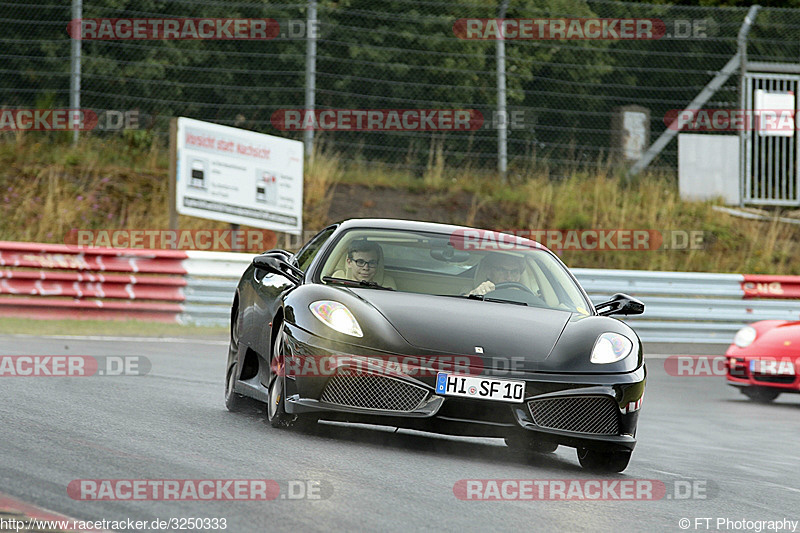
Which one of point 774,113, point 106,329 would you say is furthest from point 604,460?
point 774,113

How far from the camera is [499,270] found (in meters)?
7.44

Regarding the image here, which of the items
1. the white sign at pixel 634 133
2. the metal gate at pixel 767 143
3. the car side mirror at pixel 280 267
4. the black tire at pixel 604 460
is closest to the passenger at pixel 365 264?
the car side mirror at pixel 280 267

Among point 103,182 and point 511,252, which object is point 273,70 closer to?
point 103,182

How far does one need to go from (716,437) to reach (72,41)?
454 inches

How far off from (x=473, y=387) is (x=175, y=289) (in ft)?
30.1

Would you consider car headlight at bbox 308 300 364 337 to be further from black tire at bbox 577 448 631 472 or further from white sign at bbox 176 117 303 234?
white sign at bbox 176 117 303 234

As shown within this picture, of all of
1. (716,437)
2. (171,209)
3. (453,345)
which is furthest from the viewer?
(171,209)

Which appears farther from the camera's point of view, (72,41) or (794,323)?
(72,41)

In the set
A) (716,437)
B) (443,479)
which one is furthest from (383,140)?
(443,479)

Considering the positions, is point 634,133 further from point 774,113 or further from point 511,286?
point 511,286

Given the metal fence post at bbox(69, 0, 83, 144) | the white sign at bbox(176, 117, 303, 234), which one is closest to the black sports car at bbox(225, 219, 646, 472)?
the white sign at bbox(176, 117, 303, 234)

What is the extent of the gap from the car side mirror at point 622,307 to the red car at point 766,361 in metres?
4.59

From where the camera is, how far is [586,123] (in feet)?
63.7

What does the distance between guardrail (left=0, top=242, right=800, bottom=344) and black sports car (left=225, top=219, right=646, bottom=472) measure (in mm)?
7553
